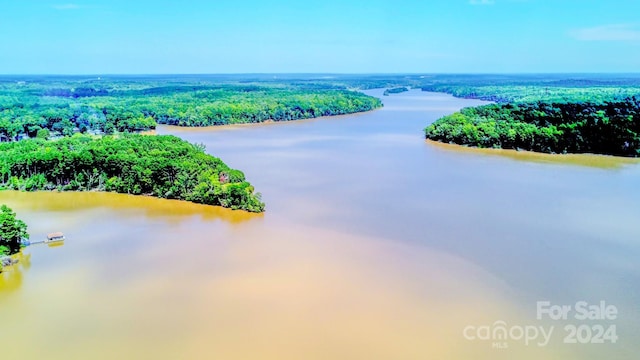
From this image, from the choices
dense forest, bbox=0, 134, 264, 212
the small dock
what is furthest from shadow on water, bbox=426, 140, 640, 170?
the small dock

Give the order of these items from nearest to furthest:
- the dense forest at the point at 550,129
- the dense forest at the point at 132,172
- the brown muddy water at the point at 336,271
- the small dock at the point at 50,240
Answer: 1. the brown muddy water at the point at 336,271
2. the small dock at the point at 50,240
3. the dense forest at the point at 132,172
4. the dense forest at the point at 550,129

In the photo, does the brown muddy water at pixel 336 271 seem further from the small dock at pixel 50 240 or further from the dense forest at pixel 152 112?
the dense forest at pixel 152 112

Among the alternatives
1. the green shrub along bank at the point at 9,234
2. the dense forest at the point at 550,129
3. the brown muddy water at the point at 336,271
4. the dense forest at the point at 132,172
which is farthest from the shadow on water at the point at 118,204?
the dense forest at the point at 550,129

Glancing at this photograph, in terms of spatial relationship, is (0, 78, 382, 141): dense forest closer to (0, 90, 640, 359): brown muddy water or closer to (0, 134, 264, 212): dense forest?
(0, 134, 264, 212): dense forest

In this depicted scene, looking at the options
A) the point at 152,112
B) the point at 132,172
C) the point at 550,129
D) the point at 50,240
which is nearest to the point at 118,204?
the point at 132,172

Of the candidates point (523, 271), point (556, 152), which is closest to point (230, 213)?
point (523, 271)

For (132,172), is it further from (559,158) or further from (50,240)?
(559,158)
